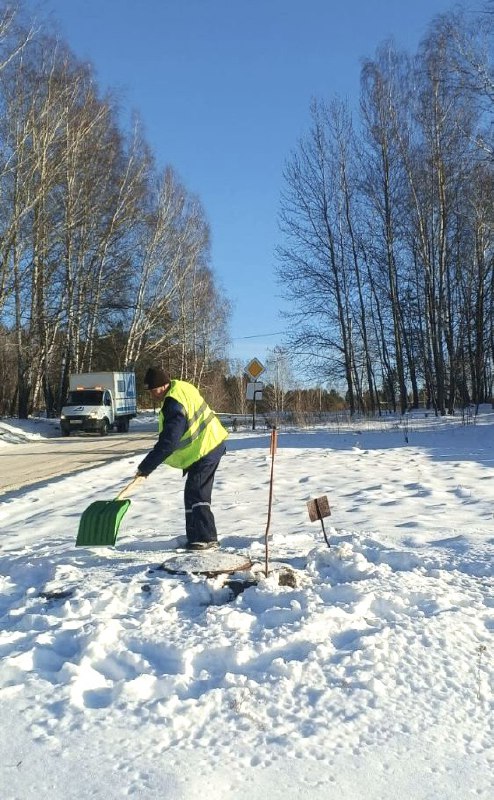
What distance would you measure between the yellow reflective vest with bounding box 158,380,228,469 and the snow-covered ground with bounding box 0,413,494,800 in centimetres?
80

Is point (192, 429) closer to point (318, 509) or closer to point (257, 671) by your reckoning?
point (318, 509)

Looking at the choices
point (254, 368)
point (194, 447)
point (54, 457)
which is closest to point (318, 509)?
point (194, 447)

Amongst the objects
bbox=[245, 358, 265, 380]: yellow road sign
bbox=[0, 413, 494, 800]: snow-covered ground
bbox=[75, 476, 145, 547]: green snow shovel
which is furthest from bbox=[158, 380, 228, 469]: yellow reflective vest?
bbox=[245, 358, 265, 380]: yellow road sign

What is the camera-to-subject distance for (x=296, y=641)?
136 inches

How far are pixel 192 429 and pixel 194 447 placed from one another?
154 millimetres

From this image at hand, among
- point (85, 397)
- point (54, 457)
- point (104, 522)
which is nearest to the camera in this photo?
point (104, 522)

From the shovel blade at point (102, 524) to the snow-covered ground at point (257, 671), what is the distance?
227mm

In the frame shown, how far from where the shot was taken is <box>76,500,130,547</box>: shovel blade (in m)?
4.81

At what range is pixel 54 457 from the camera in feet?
53.2

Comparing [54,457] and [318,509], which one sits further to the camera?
[54,457]

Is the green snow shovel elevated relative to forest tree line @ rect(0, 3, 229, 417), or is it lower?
lower

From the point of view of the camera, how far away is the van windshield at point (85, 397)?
2477cm

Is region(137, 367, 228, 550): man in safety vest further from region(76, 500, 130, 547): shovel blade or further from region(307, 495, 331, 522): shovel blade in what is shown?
region(307, 495, 331, 522): shovel blade

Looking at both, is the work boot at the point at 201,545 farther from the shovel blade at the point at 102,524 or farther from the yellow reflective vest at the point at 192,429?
the shovel blade at the point at 102,524
